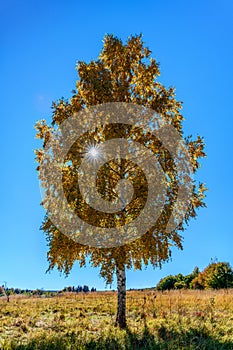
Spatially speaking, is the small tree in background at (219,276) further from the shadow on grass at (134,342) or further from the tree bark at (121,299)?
the shadow on grass at (134,342)

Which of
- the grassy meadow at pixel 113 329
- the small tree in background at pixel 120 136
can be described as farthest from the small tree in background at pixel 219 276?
the small tree in background at pixel 120 136

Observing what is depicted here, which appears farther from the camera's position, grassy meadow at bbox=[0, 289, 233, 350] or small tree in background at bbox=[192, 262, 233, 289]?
small tree in background at bbox=[192, 262, 233, 289]

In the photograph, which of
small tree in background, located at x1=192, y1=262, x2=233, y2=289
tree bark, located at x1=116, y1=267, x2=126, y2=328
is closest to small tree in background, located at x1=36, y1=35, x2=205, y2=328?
tree bark, located at x1=116, y1=267, x2=126, y2=328

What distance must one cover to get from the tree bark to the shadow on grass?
1895 mm

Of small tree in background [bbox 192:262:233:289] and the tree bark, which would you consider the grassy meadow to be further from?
small tree in background [bbox 192:262:233:289]

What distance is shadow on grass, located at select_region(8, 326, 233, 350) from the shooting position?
10.4m

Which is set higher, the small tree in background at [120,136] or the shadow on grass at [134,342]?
the small tree in background at [120,136]

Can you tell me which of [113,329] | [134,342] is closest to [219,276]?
[113,329]

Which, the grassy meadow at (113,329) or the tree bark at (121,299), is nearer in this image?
the grassy meadow at (113,329)

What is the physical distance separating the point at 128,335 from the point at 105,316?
482cm

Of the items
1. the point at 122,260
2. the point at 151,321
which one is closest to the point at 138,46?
the point at 122,260

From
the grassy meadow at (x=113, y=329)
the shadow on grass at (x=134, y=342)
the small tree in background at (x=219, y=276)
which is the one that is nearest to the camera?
the shadow on grass at (x=134, y=342)

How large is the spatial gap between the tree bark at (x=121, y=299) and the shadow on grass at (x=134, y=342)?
6.22 ft

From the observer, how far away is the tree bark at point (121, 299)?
14112 millimetres
